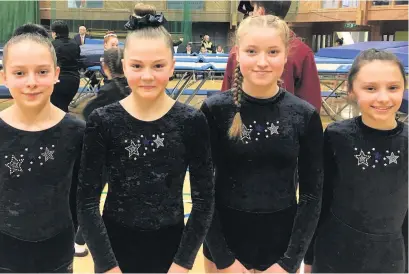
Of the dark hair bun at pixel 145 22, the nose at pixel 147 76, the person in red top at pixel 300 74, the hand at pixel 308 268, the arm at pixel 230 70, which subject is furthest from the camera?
Answer: the person in red top at pixel 300 74

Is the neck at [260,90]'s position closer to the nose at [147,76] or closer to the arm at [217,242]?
the arm at [217,242]

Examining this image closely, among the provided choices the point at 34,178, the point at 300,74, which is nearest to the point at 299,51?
the point at 300,74

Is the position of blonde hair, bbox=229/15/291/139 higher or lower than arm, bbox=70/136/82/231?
higher

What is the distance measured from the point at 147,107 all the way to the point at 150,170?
0.22 meters

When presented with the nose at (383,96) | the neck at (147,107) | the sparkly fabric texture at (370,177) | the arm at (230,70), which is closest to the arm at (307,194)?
the sparkly fabric texture at (370,177)

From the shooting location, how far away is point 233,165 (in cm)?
165

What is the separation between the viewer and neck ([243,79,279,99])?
1.63 m

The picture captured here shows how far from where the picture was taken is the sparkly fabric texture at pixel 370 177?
5.35 feet

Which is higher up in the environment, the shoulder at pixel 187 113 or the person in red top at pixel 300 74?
the person in red top at pixel 300 74

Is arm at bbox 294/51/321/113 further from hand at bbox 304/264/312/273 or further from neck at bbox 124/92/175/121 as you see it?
neck at bbox 124/92/175/121

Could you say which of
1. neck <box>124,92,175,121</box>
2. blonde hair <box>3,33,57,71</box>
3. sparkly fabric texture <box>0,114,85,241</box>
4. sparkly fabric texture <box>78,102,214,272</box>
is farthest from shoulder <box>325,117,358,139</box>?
blonde hair <box>3,33,57,71</box>

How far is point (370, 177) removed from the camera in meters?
1.63

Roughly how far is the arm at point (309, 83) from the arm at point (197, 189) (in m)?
1.15

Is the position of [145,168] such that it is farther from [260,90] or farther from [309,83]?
[309,83]
